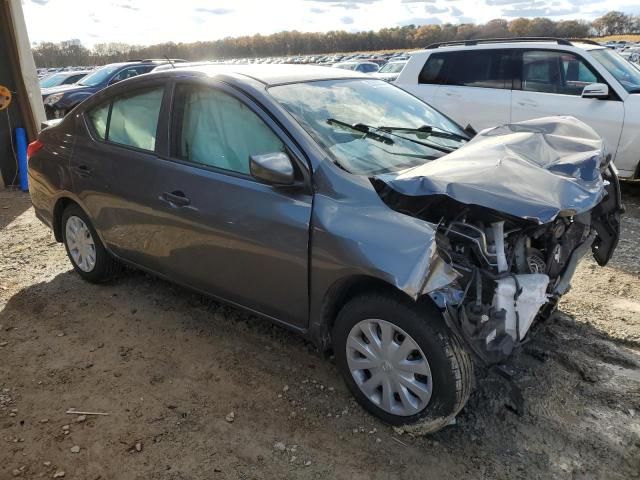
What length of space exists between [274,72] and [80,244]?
2196mm

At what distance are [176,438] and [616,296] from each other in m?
3.24

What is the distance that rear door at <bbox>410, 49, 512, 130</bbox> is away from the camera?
273 inches

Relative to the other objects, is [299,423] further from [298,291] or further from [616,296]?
[616,296]

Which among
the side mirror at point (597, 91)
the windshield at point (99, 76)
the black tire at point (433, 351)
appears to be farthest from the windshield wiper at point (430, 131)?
the windshield at point (99, 76)

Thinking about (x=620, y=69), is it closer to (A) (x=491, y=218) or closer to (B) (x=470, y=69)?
(B) (x=470, y=69)

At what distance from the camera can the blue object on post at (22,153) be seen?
7.62 metres

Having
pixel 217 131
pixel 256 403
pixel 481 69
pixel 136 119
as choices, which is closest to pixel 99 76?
pixel 481 69

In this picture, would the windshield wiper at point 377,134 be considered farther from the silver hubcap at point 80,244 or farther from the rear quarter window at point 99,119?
the silver hubcap at point 80,244

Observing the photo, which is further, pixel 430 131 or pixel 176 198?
pixel 430 131

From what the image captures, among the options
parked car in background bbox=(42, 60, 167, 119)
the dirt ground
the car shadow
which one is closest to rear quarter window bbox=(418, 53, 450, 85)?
the dirt ground

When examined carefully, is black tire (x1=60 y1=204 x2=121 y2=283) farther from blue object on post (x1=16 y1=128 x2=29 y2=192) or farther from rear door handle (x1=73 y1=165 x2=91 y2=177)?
blue object on post (x1=16 y1=128 x2=29 y2=192)

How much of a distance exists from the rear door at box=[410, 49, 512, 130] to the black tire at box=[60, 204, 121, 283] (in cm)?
454

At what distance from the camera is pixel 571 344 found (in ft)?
10.9

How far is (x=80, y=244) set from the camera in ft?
14.2
